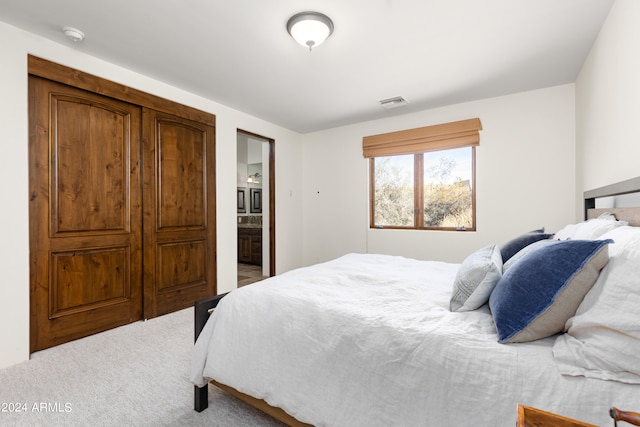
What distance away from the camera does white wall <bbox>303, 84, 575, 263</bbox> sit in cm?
330

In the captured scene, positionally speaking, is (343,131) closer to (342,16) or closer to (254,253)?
(342,16)

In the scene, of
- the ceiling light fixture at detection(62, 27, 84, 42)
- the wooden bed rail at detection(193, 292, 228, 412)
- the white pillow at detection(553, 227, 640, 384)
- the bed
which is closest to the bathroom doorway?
the ceiling light fixture at detection(62, 27, 84, 42)

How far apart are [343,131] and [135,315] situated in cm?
379

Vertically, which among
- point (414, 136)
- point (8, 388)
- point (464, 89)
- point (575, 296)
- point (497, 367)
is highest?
point (464, 89)

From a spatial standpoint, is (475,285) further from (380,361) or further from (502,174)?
(502,174)

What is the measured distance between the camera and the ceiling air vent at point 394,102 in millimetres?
3675

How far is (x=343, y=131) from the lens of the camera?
15.9 ft

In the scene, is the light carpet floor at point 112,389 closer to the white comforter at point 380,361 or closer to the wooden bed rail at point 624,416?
the white comforter at point 380,361

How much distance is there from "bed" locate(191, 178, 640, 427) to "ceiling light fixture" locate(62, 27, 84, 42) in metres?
2.37

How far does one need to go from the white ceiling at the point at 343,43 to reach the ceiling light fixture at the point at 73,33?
0.04 metres

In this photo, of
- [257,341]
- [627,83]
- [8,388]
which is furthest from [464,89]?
[8,388]

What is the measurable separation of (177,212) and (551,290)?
3.40 m

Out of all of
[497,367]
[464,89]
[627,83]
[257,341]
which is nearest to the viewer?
[497,367]

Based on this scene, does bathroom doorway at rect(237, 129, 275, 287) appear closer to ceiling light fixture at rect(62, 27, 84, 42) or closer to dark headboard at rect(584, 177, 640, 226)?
ceiling light fixture at rect(62, 27, 84, 42)
